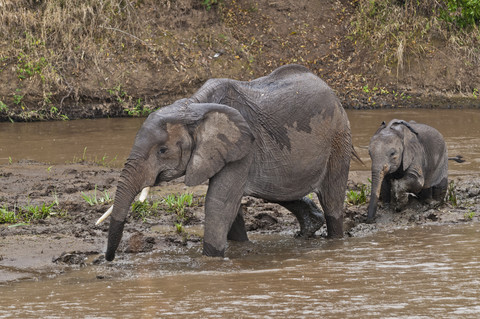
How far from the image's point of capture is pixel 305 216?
9500 mm

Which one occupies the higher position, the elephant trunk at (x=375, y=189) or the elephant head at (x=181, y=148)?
the elephant head at (x=181, y=148)

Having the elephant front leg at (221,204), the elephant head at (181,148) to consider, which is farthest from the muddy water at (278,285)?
the elephant head at (181,148)

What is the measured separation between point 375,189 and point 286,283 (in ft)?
12.2

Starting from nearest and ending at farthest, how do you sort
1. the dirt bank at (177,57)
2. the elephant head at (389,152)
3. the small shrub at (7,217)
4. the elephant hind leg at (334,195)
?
the elephant hind leg at (334,195) → the small shrub at (7,217) → the elephant head at (389,152) → the dirt bank at (177,57)

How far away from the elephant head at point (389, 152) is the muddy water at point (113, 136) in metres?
2.64

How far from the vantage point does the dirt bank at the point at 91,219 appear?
8.09 metres

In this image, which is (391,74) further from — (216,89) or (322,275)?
(322,275)

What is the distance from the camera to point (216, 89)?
27.3 feet

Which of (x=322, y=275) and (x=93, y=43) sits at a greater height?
(x=93, y=43)

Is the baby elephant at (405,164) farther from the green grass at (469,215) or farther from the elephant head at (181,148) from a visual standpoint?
the elephant head at (181,148)

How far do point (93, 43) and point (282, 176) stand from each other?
11.1 metres

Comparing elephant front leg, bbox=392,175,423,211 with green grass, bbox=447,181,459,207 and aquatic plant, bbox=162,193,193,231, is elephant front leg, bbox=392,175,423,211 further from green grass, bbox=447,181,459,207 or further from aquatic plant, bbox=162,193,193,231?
aquatic plant, bbox=162,193,193,231

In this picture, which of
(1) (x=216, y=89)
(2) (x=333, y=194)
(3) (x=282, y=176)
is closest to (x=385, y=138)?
(2) (x=333, y=194)

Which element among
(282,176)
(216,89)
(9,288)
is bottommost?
(9,288)
